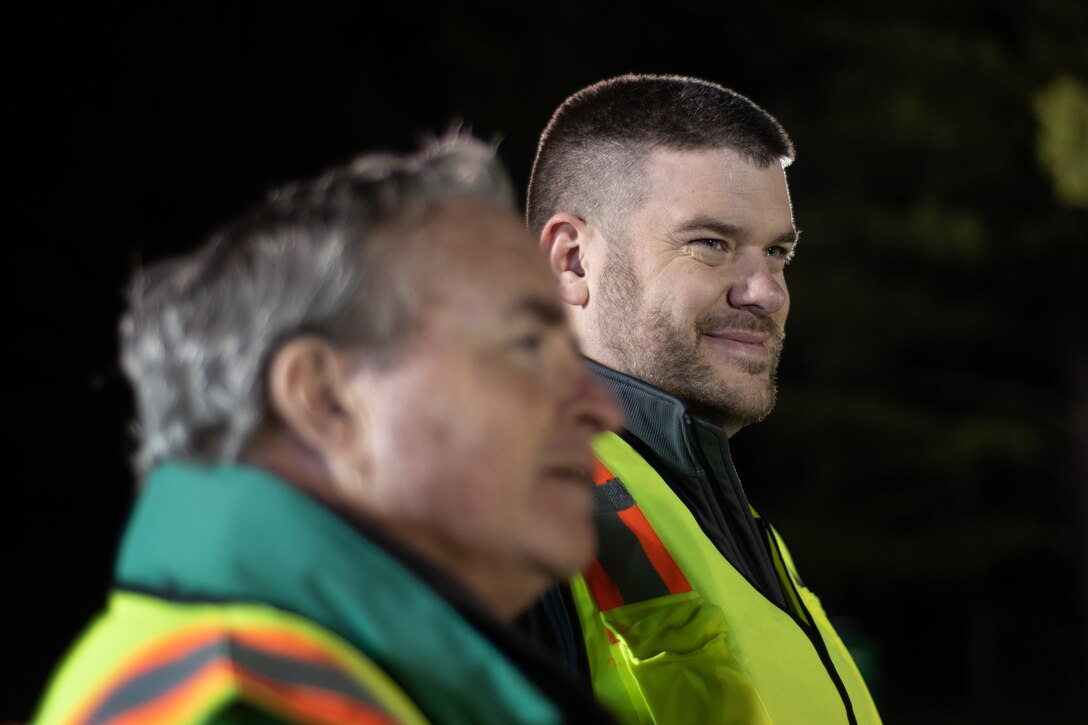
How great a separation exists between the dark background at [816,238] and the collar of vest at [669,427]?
8754mm

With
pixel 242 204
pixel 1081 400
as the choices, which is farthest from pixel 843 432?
pixel 242 204

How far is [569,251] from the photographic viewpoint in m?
1.96

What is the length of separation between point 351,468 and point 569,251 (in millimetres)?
994

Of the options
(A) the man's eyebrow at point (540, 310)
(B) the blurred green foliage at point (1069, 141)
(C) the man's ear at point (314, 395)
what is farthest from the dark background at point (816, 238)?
(C) the man's ear at point (314, 395)

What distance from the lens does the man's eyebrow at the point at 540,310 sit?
1.05 metres

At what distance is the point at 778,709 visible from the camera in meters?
1.61

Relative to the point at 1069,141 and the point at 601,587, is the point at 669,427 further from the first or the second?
the point at 1069,141

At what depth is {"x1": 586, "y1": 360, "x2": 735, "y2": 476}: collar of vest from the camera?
177 centimetres

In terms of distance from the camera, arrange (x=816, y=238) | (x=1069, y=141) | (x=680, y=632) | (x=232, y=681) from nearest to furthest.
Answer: (x=232, y=681), (x=680, y=632), (x=1069, y=141), (x=816, y=238)

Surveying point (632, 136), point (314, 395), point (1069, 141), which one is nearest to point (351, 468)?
point (314, 395)

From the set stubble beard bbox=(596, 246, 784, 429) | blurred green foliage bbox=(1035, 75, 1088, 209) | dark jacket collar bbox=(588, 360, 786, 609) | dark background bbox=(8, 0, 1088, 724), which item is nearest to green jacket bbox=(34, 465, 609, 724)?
dark jacket collar bbox=(588, 360, 786, 609)

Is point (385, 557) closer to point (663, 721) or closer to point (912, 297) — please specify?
point (663, 721)

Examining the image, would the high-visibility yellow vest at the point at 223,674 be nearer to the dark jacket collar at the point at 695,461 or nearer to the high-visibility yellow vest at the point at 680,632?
the high-visibility yellow vest at the point at 680,632

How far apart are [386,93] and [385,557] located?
1250cm
